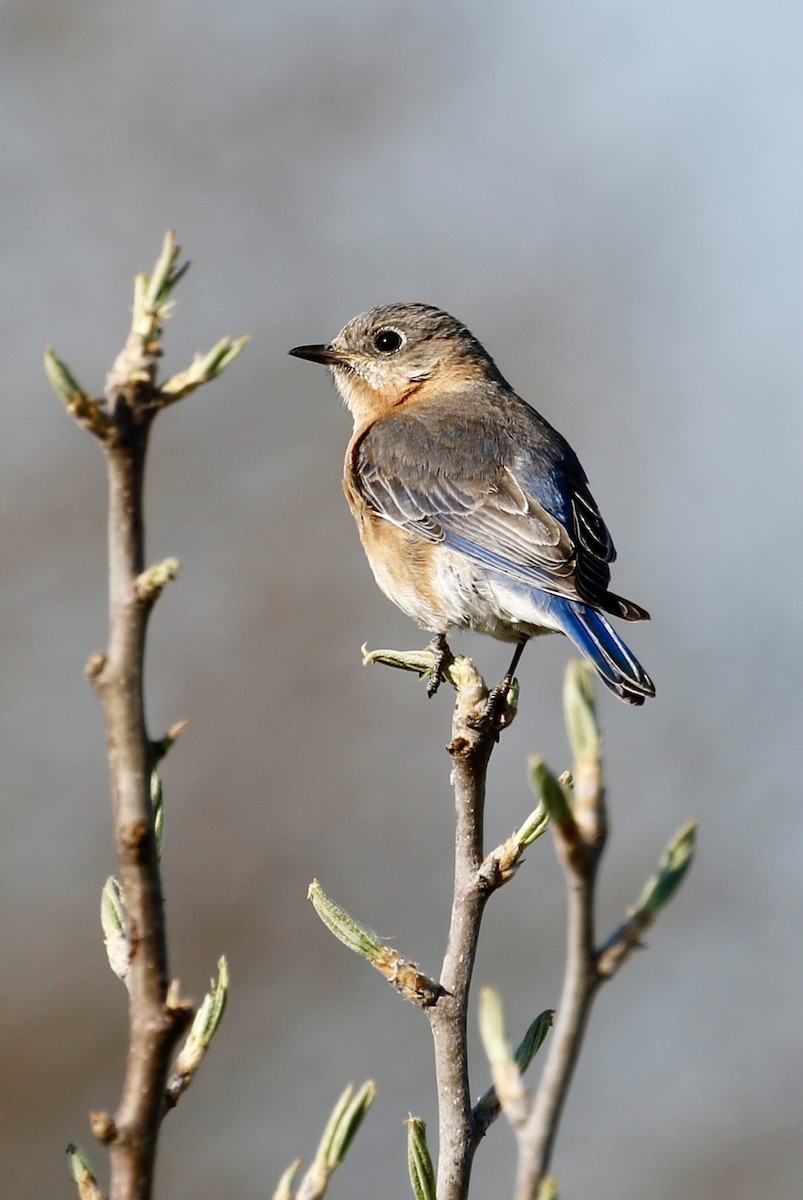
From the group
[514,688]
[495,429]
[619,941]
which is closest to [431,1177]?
[619,941]

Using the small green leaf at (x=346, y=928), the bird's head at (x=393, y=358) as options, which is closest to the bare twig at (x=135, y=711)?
the small green leaf at (x=346, y=928)

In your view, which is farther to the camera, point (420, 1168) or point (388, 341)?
point (388, 341)

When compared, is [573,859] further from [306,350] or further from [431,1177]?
[306,350]

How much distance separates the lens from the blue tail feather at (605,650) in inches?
114

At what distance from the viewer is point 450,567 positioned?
377 centimetres

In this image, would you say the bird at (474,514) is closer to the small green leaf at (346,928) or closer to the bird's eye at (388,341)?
the bird's eye at (388,341)

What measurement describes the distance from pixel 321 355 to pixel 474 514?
3.88 feet

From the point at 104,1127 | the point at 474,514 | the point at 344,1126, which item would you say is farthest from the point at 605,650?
the point at 104,1127

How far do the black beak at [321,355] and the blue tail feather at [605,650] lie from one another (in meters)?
1.70

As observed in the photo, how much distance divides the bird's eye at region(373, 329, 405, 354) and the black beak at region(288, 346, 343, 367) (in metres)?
0.14

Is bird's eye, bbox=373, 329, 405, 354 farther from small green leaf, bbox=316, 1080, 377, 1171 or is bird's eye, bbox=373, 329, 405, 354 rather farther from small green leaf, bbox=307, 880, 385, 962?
small green leaf, bbox=316, 1080, 377, 1171

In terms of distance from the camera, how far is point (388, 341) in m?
4.81

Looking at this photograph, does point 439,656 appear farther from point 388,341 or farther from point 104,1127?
point 388,341

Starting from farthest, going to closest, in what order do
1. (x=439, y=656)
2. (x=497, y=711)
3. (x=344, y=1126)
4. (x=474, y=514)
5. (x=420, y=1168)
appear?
(x=474, y=514)
(x=439, y=656)
(x=497, y=711)
(x=420, y=1168)
(x=344, y=1126)
